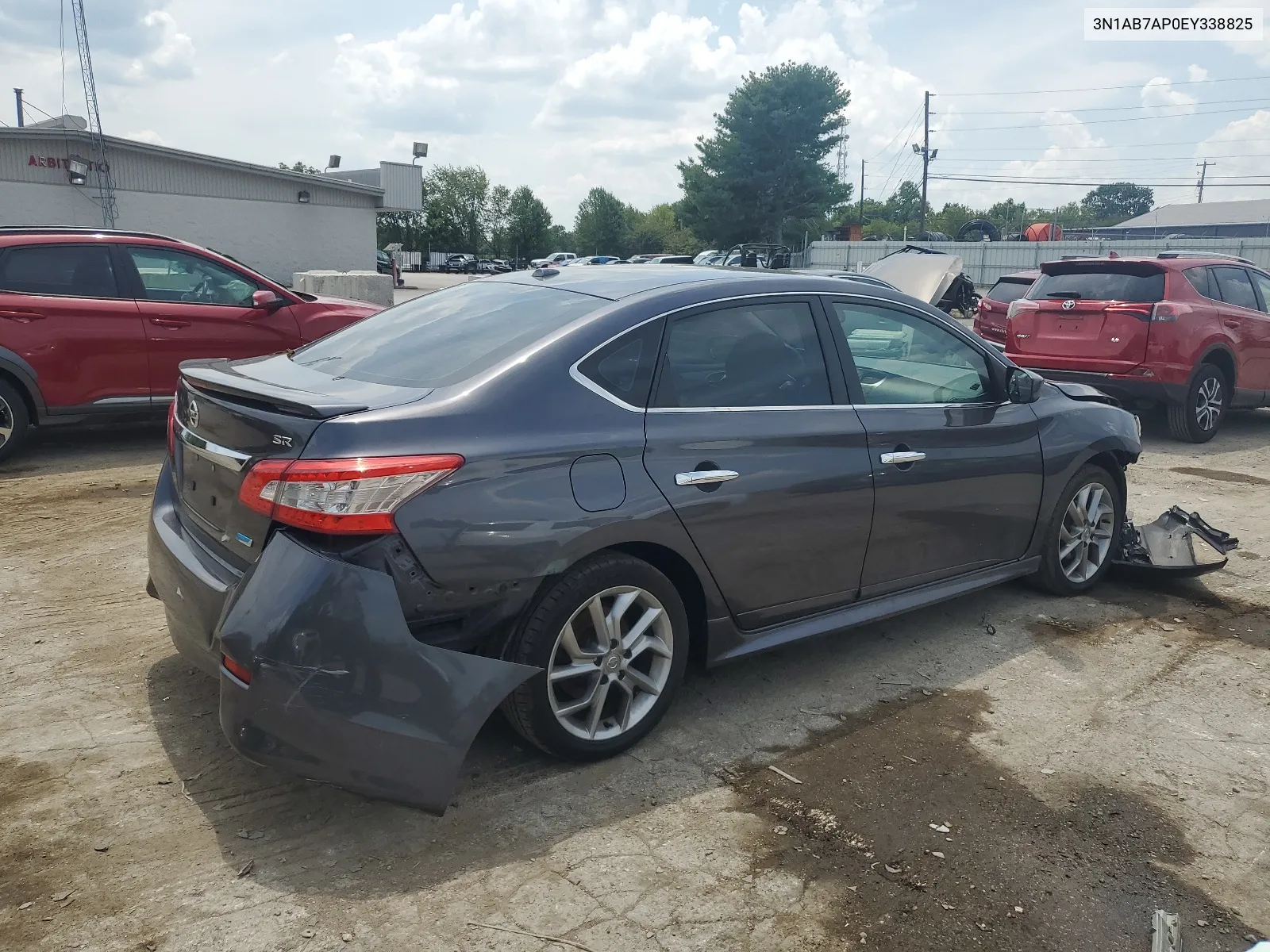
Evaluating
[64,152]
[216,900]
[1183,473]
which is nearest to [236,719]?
[216,900]

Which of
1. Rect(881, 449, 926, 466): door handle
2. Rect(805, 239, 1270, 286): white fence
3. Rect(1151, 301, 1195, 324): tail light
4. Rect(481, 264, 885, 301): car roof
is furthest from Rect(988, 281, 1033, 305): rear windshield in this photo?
Rect(805, 239, 1270, 286): white fence

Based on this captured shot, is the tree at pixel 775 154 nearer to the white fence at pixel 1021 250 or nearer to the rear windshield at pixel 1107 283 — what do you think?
the white fence at pixel 1021 250

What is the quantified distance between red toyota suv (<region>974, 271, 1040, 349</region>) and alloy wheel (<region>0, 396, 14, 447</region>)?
1125 centimetres

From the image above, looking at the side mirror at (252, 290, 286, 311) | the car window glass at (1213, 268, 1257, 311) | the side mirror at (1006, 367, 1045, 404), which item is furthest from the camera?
the car window glass at (1213, 268, 1257, 311)

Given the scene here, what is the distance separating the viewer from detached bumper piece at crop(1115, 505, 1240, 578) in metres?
5.49

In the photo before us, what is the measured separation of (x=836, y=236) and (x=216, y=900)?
61348 millimetres

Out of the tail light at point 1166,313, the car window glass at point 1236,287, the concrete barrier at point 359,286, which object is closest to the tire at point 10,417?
the concrete barrier at point 359,286

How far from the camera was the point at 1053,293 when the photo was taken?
10.3m

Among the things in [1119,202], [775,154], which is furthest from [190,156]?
[1119,202]

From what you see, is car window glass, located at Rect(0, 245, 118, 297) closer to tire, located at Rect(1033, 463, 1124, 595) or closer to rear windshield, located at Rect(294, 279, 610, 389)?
rear windshield, located at Rect(294, 279, 610, 389)

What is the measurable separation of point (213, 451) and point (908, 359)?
292 centimetres

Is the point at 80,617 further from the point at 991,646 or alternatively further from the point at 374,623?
the point at 991,646

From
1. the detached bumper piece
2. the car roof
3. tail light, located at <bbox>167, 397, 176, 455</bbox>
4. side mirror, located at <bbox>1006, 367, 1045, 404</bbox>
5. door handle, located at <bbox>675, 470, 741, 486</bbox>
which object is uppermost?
the car roof

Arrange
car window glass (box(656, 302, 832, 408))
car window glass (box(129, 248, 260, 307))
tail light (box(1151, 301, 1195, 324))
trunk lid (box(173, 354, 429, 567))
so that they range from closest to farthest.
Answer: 1. trunk lid (box(173, 354, 429, 567))
2. car window glass (box(656, 302, 832, 408))
3. car window glass (box(129, 248, 260, 307))
4. tail light (box(1151, 301, 1195, 324))
